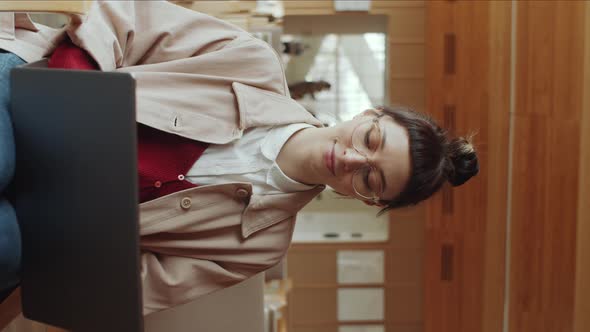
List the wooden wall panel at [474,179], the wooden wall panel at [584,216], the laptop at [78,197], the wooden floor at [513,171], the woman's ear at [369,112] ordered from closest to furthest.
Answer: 1. the laptop at [78,197]
2. the woman's ear at [369,112]
3. the wooden wall panel at [584,216]
4. the wooden floor at [513,171]
5. the wooden wall panel at [474,179]

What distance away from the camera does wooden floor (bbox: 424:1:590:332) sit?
238 cm

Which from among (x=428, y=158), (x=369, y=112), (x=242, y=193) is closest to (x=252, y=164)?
(x=242, y=193)

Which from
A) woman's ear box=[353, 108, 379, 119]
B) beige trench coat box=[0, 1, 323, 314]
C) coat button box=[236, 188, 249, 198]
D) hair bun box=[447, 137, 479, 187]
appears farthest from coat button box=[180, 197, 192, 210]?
hair bun box=[447, 137, 479, 187]

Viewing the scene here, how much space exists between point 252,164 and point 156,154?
22 centimetres

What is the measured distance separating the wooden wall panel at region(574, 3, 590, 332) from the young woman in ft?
2.27

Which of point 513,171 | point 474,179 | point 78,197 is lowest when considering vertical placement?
point 474,179

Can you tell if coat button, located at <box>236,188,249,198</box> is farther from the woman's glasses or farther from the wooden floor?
the wooden floor

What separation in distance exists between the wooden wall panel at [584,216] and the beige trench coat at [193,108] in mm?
959

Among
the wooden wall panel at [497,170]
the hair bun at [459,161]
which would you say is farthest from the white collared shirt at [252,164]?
the wooden wall panel at [497,170]

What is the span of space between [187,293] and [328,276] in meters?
3.65

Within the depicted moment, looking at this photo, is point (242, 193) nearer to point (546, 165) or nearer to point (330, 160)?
point (330, 160)

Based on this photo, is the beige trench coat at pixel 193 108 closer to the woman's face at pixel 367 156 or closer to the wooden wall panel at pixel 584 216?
the woman's face at pixel 367 156

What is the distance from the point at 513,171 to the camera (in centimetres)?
294

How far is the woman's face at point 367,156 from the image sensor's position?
1.58 m
